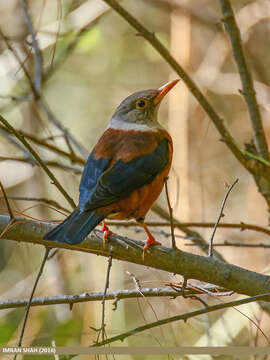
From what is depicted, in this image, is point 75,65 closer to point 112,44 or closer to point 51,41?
point 112,44

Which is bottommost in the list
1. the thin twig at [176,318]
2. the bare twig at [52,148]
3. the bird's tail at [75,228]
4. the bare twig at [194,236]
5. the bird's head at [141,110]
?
the thin twig at [176,318]

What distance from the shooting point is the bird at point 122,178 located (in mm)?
3781

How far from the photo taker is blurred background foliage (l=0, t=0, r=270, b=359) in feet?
18.2

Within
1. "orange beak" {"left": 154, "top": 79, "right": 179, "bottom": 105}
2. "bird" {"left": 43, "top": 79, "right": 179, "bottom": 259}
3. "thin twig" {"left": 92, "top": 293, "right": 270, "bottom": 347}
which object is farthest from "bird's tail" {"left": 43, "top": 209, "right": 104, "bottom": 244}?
"orange beak" {"left": 154, "top": 79, "right": 179, "bottom": 105}

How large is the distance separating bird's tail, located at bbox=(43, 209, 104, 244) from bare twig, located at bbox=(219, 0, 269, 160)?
1.54 meters

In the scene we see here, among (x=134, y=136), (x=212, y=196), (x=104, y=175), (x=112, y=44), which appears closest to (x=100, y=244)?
(x=104, y=175)

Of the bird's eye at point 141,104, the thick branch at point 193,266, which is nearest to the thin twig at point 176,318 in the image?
the thick branch at point 193,266

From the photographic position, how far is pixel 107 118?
346 inches

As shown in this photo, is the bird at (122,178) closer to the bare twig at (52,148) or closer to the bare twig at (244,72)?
the bare twig at (52,148)

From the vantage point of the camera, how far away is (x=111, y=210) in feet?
13.1

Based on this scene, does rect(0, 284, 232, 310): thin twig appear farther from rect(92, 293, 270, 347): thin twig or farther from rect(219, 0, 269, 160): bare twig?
rect(219, 0, 269, 160): bare twig

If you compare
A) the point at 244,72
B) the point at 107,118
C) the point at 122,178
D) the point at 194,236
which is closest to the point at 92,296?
the point at 122,178

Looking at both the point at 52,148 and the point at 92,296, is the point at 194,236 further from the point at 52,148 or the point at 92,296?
the point at 92,296

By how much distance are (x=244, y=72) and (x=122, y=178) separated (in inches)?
50.5
